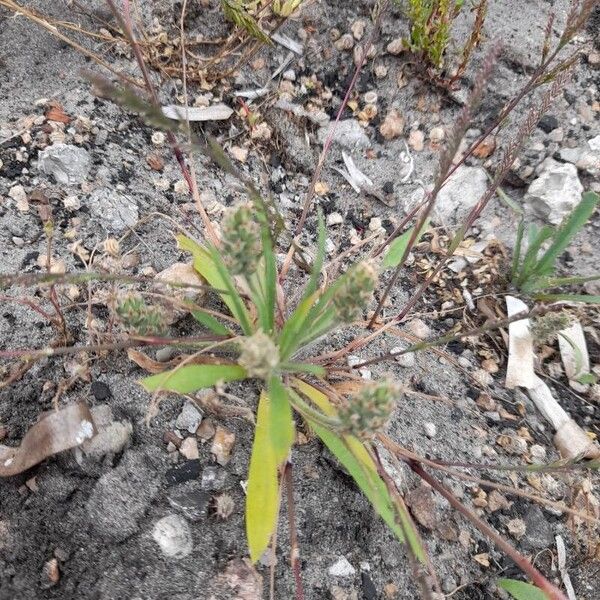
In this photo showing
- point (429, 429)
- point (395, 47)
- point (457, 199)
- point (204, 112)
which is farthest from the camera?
point (395, 47)

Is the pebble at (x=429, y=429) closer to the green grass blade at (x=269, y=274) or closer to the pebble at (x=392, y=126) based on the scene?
the green grass blade at (x=269, y=274)

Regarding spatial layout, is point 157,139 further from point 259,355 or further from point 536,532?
point 536,532

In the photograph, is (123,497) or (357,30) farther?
(357,30)

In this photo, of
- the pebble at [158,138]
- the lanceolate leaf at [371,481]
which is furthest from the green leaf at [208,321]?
the pebble at [158,138]

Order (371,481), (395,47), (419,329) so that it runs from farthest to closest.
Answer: (395,47) < (419,329) < (371,481)

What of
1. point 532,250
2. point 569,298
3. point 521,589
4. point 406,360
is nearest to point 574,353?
point 569,298

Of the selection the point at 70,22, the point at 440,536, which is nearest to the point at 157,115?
the point at 440,536

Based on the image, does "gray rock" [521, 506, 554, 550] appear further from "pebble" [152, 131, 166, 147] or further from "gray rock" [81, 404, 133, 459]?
"pebble" [152, 131, 166, 147]
